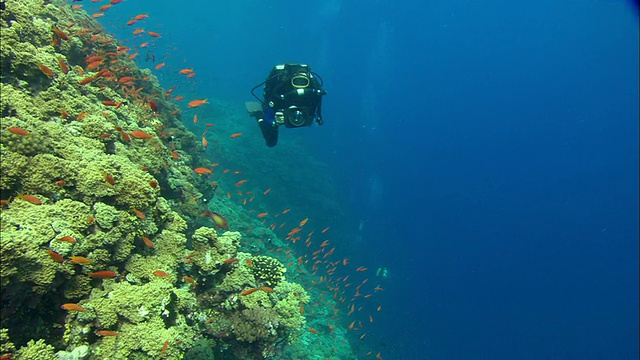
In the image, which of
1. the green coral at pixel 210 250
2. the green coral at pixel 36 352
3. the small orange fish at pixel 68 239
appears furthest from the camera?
the green coral at pixel 210 250

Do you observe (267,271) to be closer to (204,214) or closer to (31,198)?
(204,214)

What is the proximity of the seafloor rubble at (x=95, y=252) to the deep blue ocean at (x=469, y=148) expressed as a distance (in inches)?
455

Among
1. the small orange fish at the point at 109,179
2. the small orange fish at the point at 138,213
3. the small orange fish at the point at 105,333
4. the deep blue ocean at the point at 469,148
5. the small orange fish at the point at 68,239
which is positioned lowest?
the small orange fish at the point at 105,333

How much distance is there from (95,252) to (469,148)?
97.3 m

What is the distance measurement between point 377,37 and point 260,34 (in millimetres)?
43258

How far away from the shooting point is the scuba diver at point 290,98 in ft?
26.2

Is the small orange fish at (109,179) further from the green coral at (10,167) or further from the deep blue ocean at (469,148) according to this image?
the deep blue ocean at (469,148)

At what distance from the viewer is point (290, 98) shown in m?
8.09

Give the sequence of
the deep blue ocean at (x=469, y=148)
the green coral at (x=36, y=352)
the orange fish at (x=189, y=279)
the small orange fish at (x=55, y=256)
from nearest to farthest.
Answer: the green coral at (x=36, y=352) → the small orange fish at (x=55, y=256) → the orange fish at (x=189, y=279) → the deep blue ocean at (x=469, y=148)

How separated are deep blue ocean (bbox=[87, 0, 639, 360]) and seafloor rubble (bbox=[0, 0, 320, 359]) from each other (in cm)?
1155

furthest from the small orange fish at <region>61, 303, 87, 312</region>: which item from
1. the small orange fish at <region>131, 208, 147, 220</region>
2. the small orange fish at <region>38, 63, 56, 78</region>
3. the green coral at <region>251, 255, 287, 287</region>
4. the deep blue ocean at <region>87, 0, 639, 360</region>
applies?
the deep blue ocean at <region>87, 0, 639, 360</region>

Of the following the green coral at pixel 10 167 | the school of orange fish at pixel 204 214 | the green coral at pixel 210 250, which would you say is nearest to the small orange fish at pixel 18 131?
the school of orange fish at pixel 204 214

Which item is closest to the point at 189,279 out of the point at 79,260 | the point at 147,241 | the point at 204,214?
the point at 147,241

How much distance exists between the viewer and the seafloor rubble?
134 inches
